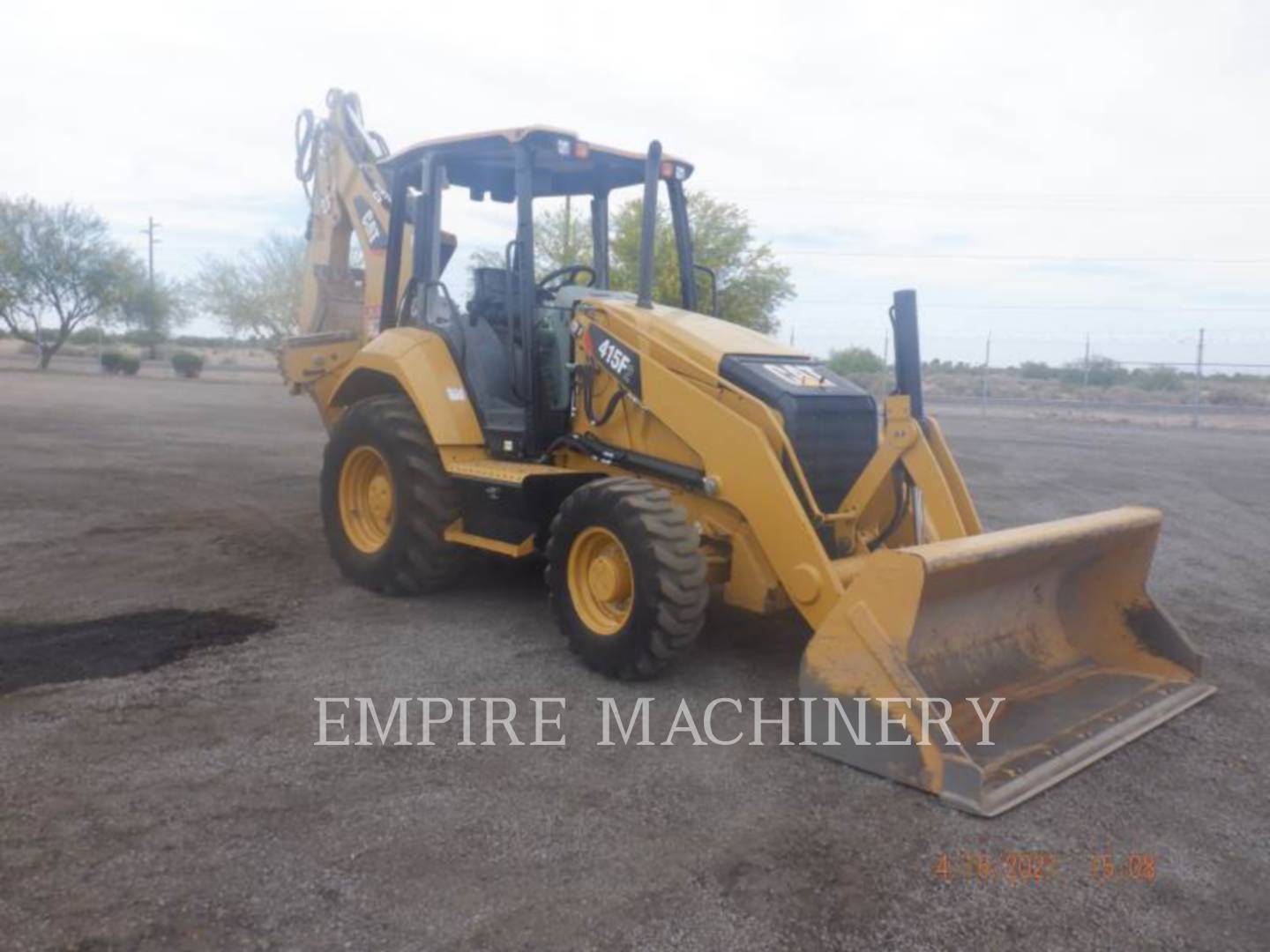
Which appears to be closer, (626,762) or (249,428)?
(626,762)

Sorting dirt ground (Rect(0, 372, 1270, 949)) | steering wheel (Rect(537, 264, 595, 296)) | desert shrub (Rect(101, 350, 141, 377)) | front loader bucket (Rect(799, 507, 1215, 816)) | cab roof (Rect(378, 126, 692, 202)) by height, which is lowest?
dirt ground (Rect(0, 372, 1270, 949))

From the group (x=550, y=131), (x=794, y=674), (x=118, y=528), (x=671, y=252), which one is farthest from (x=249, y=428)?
(x=794, y=674)

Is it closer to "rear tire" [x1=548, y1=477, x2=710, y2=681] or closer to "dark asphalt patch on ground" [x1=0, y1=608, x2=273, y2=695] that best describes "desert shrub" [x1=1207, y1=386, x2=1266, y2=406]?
"rear tire" [x1=548, y1=477, x2=710, y2=681]

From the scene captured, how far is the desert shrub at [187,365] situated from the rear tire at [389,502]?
34186 mm

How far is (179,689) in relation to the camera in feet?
16.7

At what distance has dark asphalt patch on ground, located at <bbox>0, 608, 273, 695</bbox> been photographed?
17.3 feet

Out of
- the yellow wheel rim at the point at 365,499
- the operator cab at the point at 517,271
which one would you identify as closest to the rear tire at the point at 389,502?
the yellow wheel rim at the point at 365,499

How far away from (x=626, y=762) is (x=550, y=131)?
3841 millimetres

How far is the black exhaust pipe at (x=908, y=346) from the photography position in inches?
210

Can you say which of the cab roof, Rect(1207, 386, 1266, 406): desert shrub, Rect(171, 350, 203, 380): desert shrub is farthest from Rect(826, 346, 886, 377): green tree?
the cab roof

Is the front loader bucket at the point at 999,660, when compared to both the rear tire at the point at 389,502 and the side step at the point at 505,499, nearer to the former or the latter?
the side step at the point at 505,499

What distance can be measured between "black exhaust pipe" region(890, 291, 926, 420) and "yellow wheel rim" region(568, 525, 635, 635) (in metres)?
1.67

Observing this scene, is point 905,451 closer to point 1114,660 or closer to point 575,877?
point 1114,660

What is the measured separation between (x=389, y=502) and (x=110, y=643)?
1.98 metres
